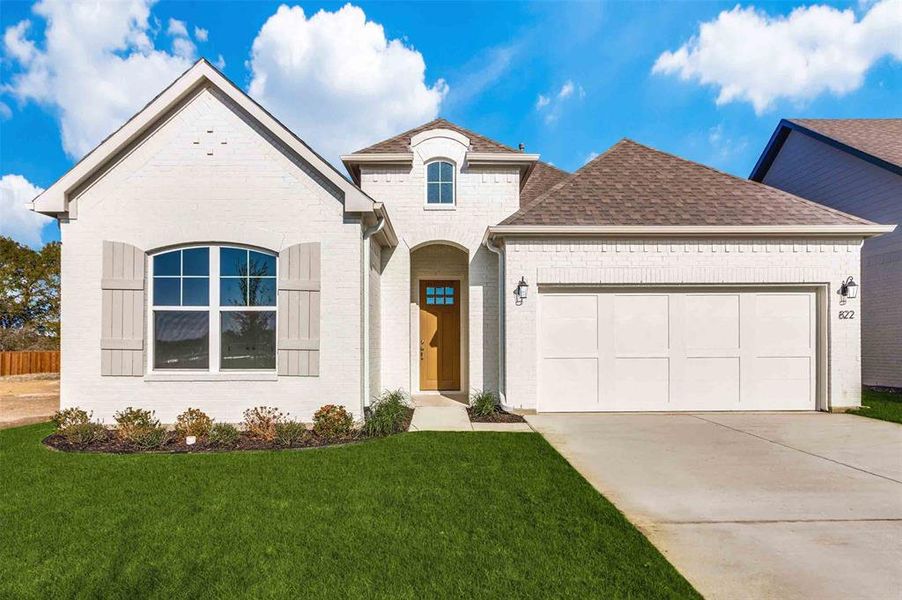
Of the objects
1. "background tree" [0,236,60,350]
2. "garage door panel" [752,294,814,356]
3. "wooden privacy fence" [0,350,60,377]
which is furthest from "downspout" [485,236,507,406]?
"background tree" [0,236,60,350]

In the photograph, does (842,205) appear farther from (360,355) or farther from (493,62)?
(360,355)

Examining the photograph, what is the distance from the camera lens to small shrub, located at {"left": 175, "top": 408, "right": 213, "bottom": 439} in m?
6.74

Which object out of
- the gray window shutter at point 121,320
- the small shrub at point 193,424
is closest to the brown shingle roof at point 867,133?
the small shrub at point 193,424

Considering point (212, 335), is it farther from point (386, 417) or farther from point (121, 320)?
point (386, 417)

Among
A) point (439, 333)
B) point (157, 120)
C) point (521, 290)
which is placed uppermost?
point (157, 120)

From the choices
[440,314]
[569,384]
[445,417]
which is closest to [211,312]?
[445,417]

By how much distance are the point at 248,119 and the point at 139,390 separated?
15.4 ft

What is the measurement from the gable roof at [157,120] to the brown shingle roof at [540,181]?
519 centimetres

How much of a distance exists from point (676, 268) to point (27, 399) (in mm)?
15997

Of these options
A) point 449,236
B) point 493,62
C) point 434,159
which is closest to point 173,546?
point 449,236

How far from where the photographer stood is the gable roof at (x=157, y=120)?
7.27 metres

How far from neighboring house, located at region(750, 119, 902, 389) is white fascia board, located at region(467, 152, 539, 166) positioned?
29.2 feet

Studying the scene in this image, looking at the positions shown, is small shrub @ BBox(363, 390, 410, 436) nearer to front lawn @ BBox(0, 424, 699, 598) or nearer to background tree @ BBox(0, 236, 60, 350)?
front lawn @ BBox(0, 424, 699, 598)

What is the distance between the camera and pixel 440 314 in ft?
36.8
